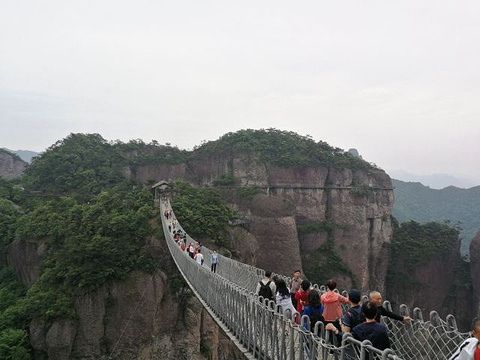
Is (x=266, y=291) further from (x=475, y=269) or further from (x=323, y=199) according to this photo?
(x=475, y=269)

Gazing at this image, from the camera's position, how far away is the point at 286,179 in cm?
3603

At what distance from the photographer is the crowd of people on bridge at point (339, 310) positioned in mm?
3039

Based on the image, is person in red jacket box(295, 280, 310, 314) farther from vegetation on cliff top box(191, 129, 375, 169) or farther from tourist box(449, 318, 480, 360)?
vegetation on cliff top box(191, 129, 375, 169)

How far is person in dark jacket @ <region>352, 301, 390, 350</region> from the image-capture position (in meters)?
2.98

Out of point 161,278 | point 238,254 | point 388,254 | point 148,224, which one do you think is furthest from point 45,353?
point 388,254

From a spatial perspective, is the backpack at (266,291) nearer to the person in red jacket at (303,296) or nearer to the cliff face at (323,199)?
the person in red jacket at (303,296)

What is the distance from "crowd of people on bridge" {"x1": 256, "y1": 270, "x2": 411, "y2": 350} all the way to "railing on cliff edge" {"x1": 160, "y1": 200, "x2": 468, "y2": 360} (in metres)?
0.12

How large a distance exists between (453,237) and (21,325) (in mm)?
38774

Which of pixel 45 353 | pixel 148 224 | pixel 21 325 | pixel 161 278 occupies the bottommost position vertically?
pixel 45 353

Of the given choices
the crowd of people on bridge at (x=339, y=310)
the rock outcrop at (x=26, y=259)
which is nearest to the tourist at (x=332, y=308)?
the crowd of people on bridge at (x=339, y=310)

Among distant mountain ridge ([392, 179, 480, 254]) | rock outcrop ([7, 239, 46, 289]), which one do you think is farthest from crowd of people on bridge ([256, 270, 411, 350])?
distant mountain ridge ([392, 179, 480, 254])

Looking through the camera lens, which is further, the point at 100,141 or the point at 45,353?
the point at 100,141

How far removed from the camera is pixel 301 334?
3.71 metres

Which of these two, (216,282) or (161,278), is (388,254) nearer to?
(161,278)
